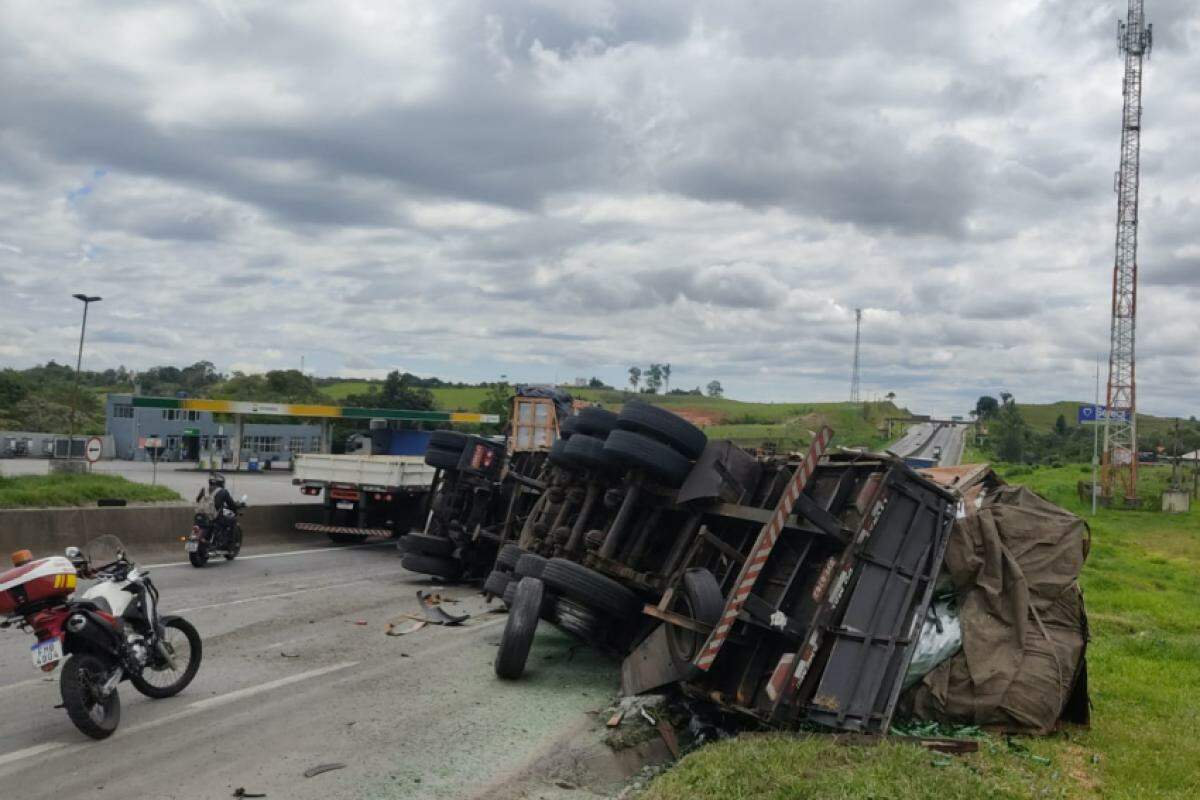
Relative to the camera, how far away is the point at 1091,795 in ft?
18.9

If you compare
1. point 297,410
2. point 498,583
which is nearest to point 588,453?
point 498,583

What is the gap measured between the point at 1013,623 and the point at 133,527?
13.9 metres

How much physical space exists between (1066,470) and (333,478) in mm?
53693

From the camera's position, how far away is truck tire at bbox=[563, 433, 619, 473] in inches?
351

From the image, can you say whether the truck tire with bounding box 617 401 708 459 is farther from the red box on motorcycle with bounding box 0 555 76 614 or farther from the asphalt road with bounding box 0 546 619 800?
the red box on motorcycle with bounding box 0 555 76 614

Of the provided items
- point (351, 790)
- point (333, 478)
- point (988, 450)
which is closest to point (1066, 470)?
point (988, 450)

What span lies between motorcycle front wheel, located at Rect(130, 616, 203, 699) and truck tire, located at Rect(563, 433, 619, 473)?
3.67 meters

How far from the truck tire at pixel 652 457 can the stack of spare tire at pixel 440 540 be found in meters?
5.98

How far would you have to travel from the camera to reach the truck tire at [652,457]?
8.23 meters

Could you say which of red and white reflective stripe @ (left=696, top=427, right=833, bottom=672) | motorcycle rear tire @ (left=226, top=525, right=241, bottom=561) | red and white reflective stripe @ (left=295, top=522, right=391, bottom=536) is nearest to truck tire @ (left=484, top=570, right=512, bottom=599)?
red and white reflective stripe @ (left=696, top=427, right=833, bottom=672)

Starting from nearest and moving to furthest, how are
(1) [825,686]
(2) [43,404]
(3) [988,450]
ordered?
(1) [825,686] < (2) [43,404] < (3) [988,450]

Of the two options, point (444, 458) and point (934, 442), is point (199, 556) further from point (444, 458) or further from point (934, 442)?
point (934, 442)

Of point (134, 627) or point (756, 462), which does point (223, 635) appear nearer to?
point (134, 627)

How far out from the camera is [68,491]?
16.5m
